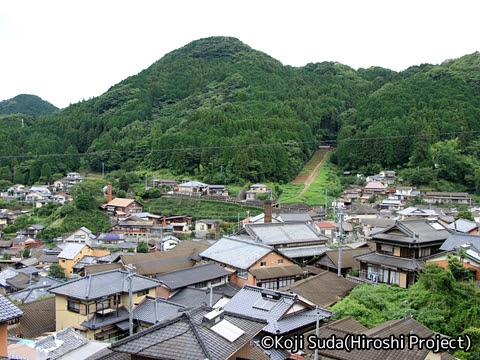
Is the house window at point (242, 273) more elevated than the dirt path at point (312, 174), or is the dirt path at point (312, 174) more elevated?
the dirt path at point (312, 174)

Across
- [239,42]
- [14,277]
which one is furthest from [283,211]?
[239,42]

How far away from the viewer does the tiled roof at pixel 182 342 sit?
5835 mm

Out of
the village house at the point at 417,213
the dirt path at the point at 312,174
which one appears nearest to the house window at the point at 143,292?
the village house at the point at 417,213

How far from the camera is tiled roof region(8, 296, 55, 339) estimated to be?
568 inches

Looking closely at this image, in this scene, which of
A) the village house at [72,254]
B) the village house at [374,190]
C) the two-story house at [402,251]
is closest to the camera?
the two-story house at [402,251]

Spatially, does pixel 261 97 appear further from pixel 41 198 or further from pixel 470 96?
pixel 41 198

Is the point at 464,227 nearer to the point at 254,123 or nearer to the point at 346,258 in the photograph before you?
the point at 346,258

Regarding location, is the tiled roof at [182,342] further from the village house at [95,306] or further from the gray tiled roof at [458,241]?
the gray tiled roof at [458,241]

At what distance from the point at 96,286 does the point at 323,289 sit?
8.30m

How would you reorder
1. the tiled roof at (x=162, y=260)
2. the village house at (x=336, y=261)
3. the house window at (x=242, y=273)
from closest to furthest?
the house window at (x=242, y=273), the village house at (x=336, y=261), the tiled roof at (x=162, y=260)

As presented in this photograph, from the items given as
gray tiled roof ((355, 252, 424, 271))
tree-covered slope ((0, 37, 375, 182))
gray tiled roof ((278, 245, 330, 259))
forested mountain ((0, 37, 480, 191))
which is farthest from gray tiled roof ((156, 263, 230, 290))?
forested mountain ((0, 37, 480, 191))

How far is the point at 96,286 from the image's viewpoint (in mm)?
14234

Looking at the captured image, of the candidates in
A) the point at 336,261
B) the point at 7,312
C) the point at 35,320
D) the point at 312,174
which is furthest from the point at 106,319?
the point at 312,174

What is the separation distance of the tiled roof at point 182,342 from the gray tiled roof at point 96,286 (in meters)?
8.30
